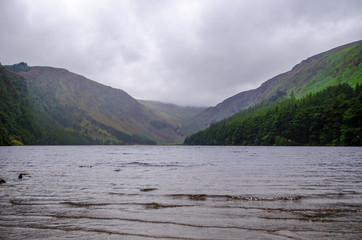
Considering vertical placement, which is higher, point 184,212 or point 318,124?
point 318,124

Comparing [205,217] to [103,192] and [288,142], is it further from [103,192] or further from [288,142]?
[288,142]

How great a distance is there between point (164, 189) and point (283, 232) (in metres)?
11.8

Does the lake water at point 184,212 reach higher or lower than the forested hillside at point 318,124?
lower

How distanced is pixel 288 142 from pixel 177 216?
155273mm

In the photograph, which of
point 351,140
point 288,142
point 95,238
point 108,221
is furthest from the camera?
point 288,142

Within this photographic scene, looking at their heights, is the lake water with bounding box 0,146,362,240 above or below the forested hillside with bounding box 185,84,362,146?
below

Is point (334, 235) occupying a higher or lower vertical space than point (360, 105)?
lower

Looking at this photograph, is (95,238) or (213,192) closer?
(95,238)

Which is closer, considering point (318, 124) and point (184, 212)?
point (184, 212)

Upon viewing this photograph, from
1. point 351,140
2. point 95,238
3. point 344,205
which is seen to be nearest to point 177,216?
point 95,238

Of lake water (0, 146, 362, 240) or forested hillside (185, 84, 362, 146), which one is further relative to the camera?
forested hillside (185, 84, 362, 146)

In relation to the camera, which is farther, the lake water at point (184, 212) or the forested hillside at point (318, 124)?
the forested hillside at point (318, 124)

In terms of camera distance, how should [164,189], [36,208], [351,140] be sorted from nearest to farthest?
[36,208] < [164,189] < [351,140]

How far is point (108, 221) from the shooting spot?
1188 cm
